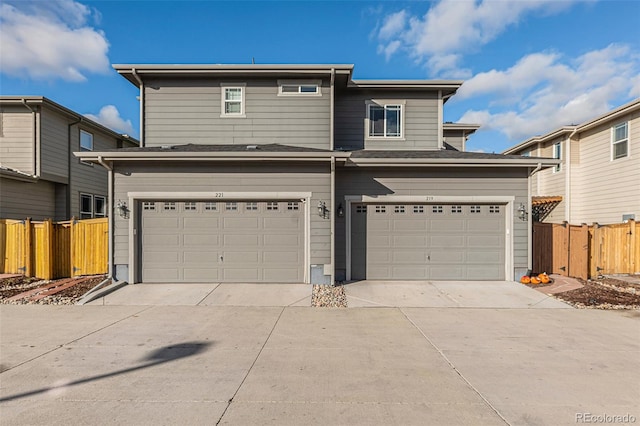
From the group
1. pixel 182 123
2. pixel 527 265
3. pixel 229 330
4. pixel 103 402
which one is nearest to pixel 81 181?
pixel 182 123

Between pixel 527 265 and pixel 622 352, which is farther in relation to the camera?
pixel 527 265

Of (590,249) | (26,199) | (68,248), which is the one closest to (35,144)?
(26,199)

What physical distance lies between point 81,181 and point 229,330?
13535mm

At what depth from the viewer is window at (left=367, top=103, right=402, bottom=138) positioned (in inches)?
444

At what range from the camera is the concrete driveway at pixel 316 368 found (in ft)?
10.3

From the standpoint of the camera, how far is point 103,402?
3318mm

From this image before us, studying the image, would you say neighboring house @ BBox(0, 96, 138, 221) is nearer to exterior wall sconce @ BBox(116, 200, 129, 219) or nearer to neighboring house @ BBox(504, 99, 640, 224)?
exterior wall sconce @ BBox(116, 200, 129, 219)

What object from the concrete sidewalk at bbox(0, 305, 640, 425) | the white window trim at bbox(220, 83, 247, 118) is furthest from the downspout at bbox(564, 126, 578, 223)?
the white window trim at bbox(220, 83, 247, 118)

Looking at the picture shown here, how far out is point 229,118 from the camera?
10.5 meters

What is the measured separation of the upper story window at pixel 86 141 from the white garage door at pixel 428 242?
1348cm

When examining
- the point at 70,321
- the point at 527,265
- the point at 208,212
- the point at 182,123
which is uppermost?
the point at 182,123

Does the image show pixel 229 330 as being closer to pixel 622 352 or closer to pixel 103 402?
pixel 103 402
